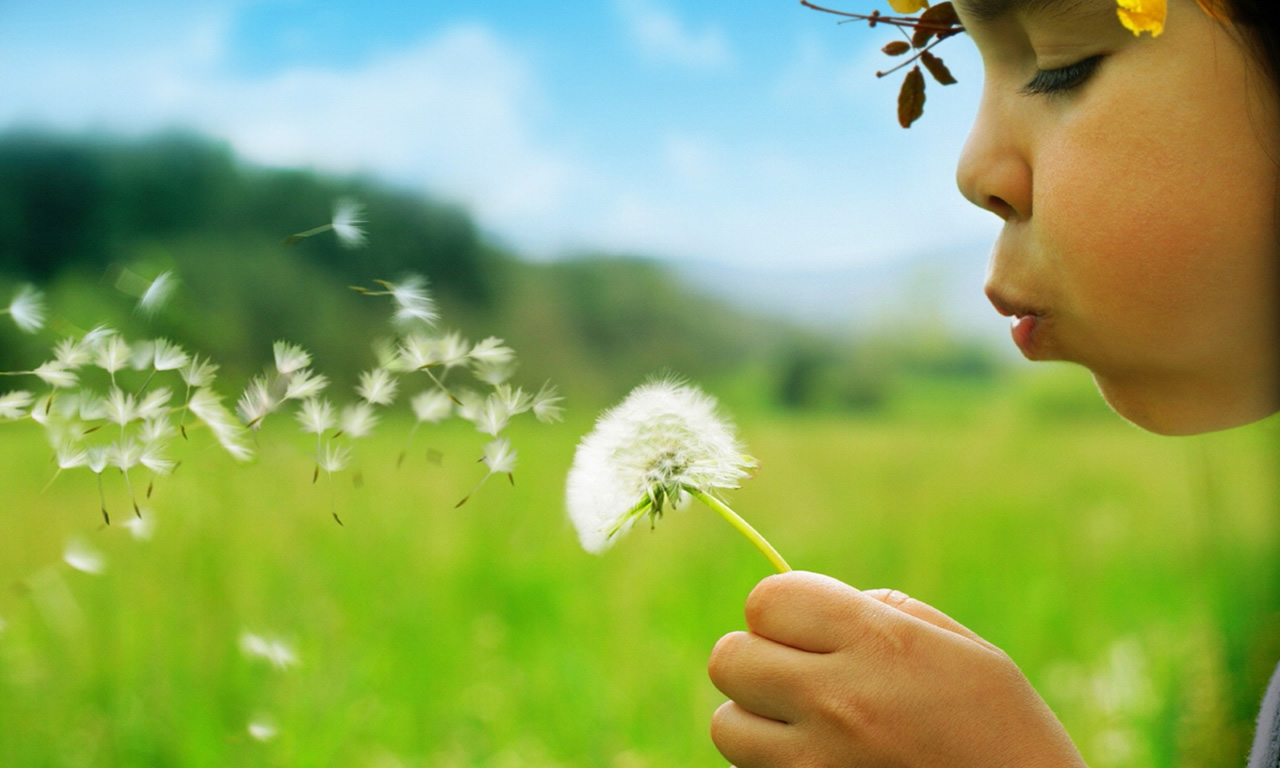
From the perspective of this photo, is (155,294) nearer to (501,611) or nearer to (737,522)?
(737,522)

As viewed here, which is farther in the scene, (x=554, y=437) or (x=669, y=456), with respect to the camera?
(x=554, y=437)

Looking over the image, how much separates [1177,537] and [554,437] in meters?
1.16

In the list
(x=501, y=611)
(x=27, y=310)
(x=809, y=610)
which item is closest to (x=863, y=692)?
(x=809, y=610)

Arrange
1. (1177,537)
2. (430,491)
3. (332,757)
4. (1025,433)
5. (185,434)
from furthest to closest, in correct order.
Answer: (1025,433), (1177,537), (430,491), (332,757), (185,434)

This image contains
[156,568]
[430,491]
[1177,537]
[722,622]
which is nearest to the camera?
[156,568]

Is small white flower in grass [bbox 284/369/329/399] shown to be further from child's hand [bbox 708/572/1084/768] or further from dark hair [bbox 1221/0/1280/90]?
dark hair [bbox 1221/0/1280/90]

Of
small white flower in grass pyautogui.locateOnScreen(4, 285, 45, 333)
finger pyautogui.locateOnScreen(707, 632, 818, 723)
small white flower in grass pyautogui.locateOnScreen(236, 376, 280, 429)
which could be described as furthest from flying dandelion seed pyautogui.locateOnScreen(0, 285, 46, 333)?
finger pyautogui.locateOnScreen(707, 632, 818, 723)

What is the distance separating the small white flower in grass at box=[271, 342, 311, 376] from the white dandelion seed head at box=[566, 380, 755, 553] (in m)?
0.13

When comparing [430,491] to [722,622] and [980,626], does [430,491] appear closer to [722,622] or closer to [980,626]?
[722,622]

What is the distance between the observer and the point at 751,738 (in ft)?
1.17

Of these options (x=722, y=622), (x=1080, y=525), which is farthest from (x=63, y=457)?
(x=1080, y=525)

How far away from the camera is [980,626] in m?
1.34

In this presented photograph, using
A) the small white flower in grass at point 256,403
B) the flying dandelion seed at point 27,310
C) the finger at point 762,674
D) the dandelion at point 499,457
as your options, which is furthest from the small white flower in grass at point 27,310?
the finger at point 762,674

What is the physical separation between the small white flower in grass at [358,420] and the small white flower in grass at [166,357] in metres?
0.08
